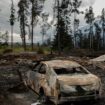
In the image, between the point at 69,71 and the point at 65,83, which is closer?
the point at 65,83

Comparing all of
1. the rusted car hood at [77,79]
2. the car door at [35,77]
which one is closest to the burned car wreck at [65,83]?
the rusted car hood at [77,79]

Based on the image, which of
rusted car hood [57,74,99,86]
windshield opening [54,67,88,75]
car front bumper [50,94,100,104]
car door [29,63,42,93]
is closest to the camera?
car front bumper [50,94,100,104]

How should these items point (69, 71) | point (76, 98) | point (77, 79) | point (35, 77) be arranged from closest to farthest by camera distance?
1. point (76, 98)
2. point (77, 79)
3. point (69, 71)
4. point (35, 77)

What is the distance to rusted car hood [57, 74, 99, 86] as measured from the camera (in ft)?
40.7

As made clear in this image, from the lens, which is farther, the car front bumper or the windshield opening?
the windshield opening

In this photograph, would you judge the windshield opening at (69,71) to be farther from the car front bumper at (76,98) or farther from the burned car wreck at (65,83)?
the car front bumper at (76,98)

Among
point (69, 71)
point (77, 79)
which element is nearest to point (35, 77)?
point (69, 71)

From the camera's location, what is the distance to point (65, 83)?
40.6 ft

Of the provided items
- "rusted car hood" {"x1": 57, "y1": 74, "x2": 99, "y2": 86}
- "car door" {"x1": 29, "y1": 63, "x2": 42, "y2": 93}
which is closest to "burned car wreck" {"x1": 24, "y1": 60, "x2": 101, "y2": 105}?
"rusted car hood" {"x1": 57, "y1": 74, "x2": 99, "y2": 86}

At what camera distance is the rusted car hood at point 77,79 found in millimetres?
12406

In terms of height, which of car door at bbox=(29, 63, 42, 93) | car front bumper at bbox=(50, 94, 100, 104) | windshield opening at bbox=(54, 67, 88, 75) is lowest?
car front bumper at bbox=(50, 94, 100, 104)

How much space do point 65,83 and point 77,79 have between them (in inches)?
21.2

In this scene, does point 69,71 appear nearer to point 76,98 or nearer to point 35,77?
point 76,98

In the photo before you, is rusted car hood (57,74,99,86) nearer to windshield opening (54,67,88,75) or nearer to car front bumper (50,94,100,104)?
car front bumper (50,94,100,104)
